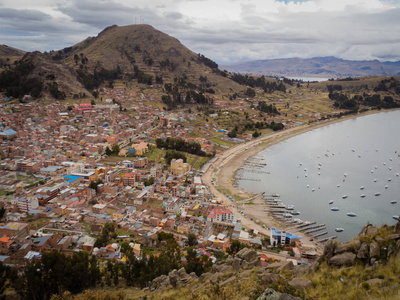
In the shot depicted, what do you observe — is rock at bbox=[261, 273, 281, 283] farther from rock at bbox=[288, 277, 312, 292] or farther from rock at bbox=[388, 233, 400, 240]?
rock at bbox=[388, 233, 400, 240]

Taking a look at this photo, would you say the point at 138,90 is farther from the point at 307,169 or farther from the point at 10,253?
the point at 10,253

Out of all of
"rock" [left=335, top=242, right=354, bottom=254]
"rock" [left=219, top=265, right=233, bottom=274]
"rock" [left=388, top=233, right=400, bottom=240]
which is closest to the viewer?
"rock" [left=388, top=233, right=400, bottom=240]

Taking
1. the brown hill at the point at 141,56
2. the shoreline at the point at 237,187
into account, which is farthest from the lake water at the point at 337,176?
the brown hill at the point at 141,56

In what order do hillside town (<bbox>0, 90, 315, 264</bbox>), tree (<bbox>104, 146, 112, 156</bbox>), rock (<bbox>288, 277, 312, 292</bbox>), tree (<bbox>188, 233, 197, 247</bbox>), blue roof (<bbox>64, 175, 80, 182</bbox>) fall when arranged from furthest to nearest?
tree (<bbox>104, 146, 112, 156</bbox>)
blue roof (<bbox>64, 175, 80, 182</bbox>)
tree (<bbox>188, 233, 197, 247</bbox>)
hillside town (<bbox>0, 90, 315, 264</bbox>)
rock (<bbox>288, 277, 312, 292</bbox>)

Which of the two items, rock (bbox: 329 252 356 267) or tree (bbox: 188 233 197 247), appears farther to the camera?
tree (bbox: 188 233 197 247)

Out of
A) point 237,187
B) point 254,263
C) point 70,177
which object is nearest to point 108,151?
point 70,177

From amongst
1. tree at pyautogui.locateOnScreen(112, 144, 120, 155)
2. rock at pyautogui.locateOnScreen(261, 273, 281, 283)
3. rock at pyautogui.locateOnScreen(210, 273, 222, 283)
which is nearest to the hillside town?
tree at pyautogui.locateOnScreen(112, 144, 120, 155)

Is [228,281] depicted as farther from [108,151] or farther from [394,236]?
[108,151]

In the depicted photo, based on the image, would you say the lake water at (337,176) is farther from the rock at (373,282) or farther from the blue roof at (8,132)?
the blue roof at (8,132)
